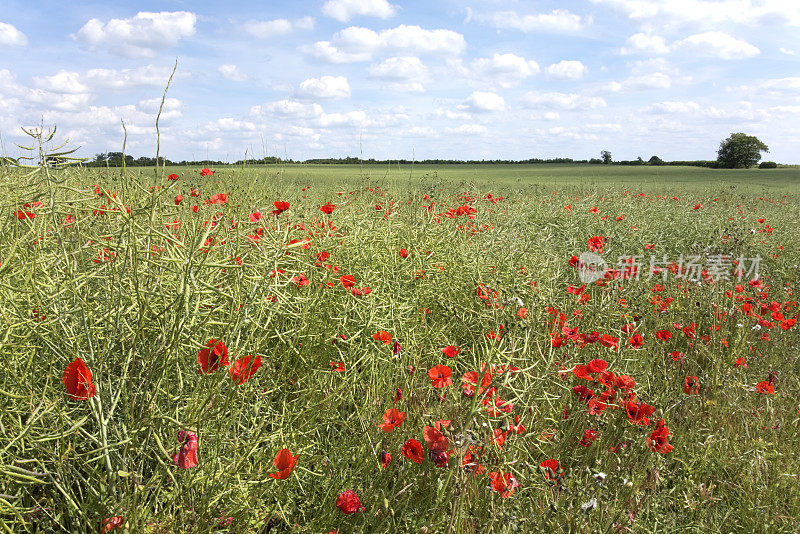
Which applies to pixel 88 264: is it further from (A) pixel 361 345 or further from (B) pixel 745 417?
(B) pixel 745 417

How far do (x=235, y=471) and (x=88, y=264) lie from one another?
895mm

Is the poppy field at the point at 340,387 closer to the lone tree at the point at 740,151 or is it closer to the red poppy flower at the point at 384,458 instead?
the red poppy flower at the point at 384,458

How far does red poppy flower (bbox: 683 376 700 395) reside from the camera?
2.19 metres

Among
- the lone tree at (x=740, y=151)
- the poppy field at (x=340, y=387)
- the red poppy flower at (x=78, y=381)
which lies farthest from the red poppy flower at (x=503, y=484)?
the lone tree at (x=740, y=151)

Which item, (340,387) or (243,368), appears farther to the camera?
(340,387)

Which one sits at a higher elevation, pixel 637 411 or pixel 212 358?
pixel 212 358

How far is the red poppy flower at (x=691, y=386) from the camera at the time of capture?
219cm

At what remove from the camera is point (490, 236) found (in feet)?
11.8

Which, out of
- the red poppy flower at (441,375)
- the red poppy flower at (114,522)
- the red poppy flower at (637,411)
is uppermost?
the red poppy flower at (441,375)

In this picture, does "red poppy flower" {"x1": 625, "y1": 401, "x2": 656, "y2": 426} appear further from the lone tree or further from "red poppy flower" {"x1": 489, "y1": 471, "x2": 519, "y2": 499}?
the lone tree

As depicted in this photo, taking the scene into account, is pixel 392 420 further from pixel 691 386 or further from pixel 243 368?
pixel 691 386

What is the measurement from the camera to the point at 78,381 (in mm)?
1068

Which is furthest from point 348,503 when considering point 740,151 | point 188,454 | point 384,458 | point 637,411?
point 740,151

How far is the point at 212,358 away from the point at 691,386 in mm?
2144
